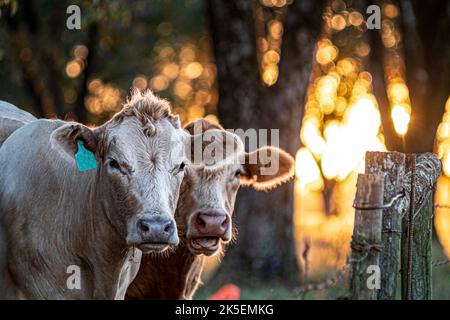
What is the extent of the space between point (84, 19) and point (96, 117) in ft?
53.8

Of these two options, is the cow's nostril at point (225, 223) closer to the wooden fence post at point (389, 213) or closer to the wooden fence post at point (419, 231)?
the wooden fence post at point (389, 213)

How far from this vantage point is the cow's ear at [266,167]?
10.2 m

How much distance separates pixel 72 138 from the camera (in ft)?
26.3

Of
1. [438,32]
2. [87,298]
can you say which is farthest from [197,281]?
[438,32]

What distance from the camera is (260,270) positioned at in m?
15.3

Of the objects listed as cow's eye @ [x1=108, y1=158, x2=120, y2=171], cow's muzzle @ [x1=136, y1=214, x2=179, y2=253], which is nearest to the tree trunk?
cow's eye @ [x1=108, y1=158, x2=120, y2=171]

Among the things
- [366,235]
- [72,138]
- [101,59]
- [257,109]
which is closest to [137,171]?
[72,138]

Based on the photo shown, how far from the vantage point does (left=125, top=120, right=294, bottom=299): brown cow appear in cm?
891

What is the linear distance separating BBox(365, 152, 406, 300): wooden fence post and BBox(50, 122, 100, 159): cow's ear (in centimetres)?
226

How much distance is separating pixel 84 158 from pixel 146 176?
0.67m

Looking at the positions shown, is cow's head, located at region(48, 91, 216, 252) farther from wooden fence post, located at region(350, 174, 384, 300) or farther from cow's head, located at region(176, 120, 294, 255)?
wooden fence post, located at region(350, 174, 384, 300)

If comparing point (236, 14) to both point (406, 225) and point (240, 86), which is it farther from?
point (406, 225)

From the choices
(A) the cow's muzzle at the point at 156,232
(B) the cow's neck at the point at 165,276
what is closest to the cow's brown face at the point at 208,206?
(B) the cow's neck at the point at 165,276
